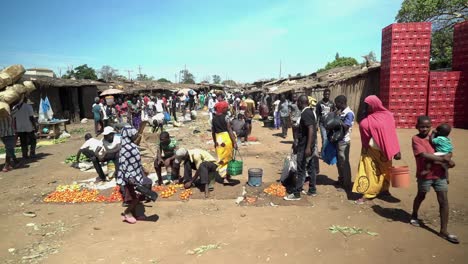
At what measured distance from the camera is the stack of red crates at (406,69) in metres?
13.4

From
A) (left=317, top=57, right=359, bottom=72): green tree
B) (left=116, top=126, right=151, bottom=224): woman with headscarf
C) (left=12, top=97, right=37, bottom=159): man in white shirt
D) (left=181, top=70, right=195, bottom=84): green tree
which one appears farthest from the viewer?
(left=181, top=70, right=195, bottom=84): green tree

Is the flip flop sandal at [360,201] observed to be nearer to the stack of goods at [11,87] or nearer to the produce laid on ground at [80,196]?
the produce laid on ground at [80,196]

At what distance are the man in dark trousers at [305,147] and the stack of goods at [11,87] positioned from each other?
758 centimetres

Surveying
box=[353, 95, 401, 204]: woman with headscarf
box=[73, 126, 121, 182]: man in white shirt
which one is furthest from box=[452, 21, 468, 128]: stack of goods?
box=[73, 126, 121, 182]: man in white shirt

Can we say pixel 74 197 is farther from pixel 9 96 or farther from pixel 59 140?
pixel 59 140

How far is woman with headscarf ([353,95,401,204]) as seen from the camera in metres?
5.15

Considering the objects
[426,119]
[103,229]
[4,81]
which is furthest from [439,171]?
[4,81]

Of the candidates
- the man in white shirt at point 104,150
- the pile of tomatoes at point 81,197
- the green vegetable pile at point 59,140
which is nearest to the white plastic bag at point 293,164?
the pile of tomatoes at point 81,197

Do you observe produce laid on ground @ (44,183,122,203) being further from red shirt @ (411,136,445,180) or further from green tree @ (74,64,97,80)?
green tree @ (74,64,97,80)

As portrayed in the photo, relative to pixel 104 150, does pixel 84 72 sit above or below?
above

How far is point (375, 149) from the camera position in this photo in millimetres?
5363

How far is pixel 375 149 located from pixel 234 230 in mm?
2685

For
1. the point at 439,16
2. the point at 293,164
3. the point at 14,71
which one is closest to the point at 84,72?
the point at 14,71

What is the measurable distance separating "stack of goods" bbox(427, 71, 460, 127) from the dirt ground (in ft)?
26.0
